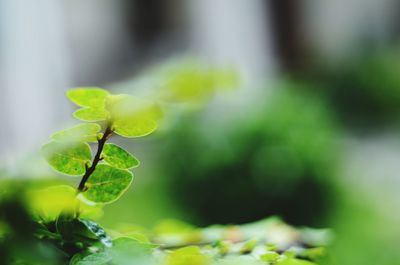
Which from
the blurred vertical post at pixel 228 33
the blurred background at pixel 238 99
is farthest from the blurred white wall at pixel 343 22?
the blurred vertical post at pixel 228 33

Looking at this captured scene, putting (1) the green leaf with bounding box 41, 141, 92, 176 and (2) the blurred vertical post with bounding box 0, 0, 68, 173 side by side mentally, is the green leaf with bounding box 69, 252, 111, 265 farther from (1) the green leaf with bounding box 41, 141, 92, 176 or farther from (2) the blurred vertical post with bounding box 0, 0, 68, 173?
(2) the blurred vertical post with bounding box 0, 0, 68, 173

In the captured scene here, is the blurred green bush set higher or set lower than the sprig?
higher

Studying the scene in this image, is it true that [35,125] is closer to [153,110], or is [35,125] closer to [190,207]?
[190,207]

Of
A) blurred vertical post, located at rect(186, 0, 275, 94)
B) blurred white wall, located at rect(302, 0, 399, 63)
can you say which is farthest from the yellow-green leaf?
blurred white wall, located at rect(302, 0, 399, 63)

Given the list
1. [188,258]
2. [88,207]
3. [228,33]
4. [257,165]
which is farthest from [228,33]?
[188,258]

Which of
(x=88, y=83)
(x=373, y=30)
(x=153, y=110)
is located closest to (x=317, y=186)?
(x=88, y=83)

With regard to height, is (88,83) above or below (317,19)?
below

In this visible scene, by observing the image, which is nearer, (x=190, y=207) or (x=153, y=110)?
(x=153, y=110)
